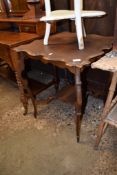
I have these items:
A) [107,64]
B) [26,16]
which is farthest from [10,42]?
[107,64]

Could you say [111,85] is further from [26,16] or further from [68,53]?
[26,16]

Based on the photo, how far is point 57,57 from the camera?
4.00 ft

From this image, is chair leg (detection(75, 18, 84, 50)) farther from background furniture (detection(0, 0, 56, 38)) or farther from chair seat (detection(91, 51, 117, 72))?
background furniture (detection(0, 0, 56, 38))

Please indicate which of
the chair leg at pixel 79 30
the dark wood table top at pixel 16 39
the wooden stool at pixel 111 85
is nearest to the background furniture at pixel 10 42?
the dark wood table top at pixel 16 39

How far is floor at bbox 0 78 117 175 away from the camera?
1.27 m

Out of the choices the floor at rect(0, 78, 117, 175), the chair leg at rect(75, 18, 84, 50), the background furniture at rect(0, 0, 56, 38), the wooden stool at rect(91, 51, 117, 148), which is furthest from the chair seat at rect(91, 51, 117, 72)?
the background furniture at rect(0, 0, 56, 38)

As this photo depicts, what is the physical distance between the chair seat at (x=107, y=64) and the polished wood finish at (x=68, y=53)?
0.08 m

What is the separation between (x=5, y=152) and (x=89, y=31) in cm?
122

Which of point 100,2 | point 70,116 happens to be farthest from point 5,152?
point 100,2

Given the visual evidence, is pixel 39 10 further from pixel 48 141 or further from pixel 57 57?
pixel 48 141

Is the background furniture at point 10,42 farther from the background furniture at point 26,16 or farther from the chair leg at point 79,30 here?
the chair leg at point 79,30

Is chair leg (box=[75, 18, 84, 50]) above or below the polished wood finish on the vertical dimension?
above

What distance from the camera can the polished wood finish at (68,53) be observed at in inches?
45.0

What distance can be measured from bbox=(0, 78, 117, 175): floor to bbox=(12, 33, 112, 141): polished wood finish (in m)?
0.15
